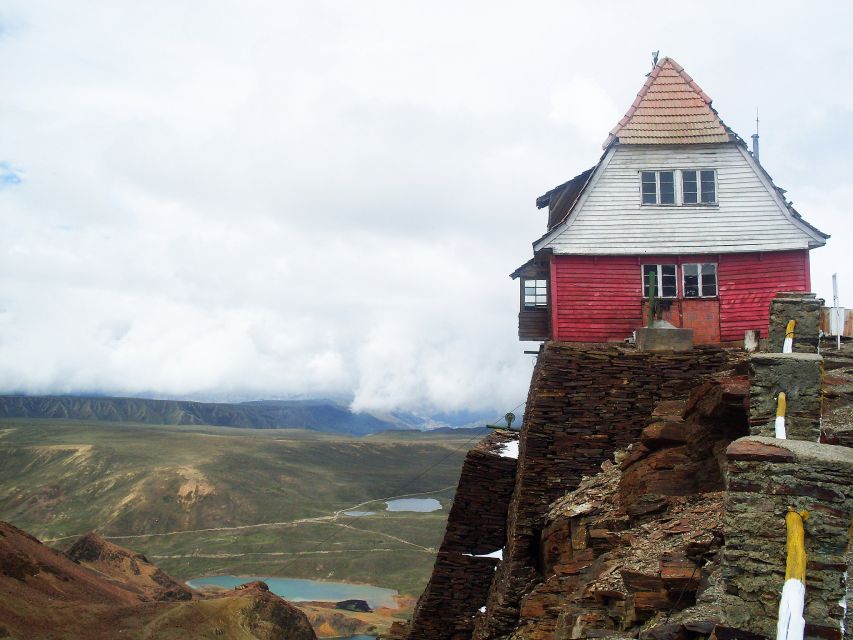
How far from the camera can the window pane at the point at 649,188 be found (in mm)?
22234

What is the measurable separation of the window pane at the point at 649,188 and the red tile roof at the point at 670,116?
968 mm

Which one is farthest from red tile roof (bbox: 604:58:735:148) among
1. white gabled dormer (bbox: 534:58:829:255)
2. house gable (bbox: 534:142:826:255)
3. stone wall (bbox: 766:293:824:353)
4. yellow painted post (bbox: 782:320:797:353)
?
yellow painted post (bbox: 782:320:797:353)

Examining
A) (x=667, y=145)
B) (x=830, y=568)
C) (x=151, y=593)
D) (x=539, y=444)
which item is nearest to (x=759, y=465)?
(x=830, y=568)

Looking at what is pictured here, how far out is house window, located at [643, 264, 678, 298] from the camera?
72.3ft

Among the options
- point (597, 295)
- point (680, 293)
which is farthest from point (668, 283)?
point (597, 295)

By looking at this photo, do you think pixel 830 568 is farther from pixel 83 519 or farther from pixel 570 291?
pixel 83 519

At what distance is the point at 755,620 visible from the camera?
581 centimetres

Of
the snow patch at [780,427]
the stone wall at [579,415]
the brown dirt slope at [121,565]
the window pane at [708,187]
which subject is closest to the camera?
the snow patch at [780,427]

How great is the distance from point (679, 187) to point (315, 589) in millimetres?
44370

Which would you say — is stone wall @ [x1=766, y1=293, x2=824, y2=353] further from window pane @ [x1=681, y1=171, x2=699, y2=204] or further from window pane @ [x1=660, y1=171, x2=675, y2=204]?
window pane @ [x1=681, y1=171, x2=699, y2=204]

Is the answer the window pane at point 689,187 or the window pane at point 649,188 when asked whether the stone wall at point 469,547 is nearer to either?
the window pane at point 649,188

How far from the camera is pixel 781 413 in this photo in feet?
28.3

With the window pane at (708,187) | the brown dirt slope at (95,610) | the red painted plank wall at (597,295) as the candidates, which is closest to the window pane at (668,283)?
the red painted plank wall at (597,295)

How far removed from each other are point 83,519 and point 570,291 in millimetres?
77045
